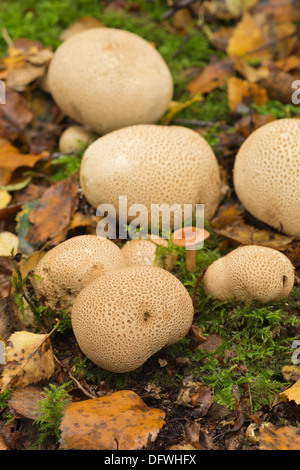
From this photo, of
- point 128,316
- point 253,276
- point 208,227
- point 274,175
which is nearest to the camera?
point 128,316

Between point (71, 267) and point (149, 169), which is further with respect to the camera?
point (149, 169)

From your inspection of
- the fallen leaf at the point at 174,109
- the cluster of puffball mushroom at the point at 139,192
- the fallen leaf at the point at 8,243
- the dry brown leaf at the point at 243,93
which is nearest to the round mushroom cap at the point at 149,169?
the cluster of puffball mushroom at the point at 139,192

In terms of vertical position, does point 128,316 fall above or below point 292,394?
above

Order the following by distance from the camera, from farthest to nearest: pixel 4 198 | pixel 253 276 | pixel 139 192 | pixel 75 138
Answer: pixel 75 138, pixel 4 198, pixel 139 192, pixel 253 276

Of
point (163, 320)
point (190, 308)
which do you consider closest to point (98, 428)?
point (163, 320)

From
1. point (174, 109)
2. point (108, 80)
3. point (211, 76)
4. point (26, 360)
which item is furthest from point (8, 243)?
point (211, 76)

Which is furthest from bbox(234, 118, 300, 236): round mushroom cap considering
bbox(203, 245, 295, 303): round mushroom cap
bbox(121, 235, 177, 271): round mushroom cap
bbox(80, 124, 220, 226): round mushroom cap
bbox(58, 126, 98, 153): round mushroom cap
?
bbox(58, 126, 98, 153): round mushroom cap

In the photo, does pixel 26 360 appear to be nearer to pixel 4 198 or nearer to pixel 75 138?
pixel 4 198
